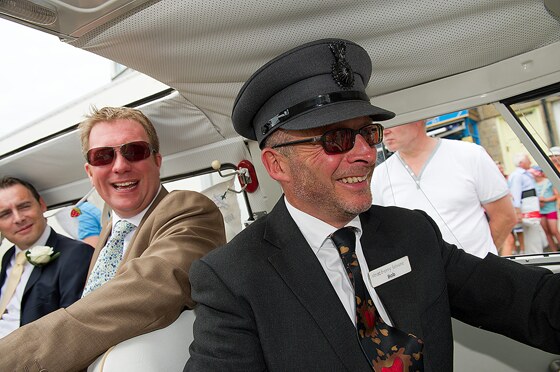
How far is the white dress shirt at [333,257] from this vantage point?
154cm

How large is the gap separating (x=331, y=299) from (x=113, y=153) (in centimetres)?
149

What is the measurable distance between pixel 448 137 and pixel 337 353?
2.22 m

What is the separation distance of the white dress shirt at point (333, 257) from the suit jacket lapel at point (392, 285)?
1.1 inches

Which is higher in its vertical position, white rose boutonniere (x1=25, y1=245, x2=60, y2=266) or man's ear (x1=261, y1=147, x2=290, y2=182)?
man's ear (x1=261, y1=147, x2=290, y2=182)

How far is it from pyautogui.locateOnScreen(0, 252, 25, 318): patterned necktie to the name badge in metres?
2.75

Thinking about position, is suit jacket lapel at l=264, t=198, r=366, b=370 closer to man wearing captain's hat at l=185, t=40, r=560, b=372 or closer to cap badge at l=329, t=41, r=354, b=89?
man wearing captain's hat at l=185, t=40, r=560, b=372

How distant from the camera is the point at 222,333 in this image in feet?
4.62

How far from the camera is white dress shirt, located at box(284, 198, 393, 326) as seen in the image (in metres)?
1.54

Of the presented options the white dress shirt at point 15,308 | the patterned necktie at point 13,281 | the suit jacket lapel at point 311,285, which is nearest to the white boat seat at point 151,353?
the suit jacket lapel at point 311,285

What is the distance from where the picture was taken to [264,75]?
162 centimetres

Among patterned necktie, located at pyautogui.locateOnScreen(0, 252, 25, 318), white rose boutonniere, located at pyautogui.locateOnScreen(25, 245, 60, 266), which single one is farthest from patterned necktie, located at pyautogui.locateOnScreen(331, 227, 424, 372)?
patterned necktie, located at pyautogui.locateOnScreen(0, 252, 25, 318)

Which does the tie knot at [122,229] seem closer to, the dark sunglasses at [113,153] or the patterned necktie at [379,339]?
the dark sunglasses at [113,153]

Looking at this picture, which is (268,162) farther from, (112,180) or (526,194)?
(526,194)

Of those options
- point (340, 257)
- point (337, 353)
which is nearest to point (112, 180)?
point (340, 257)
